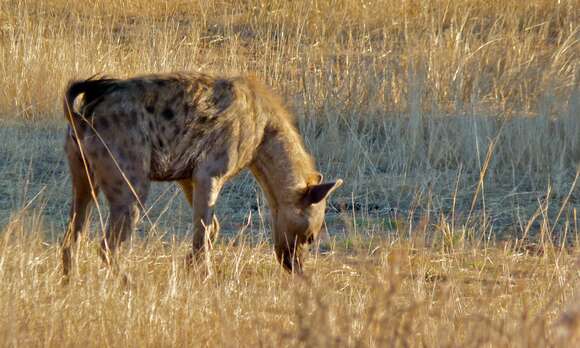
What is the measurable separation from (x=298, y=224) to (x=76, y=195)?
1489 mm

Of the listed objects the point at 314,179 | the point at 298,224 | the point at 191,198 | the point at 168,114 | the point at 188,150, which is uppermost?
the point at 168,114

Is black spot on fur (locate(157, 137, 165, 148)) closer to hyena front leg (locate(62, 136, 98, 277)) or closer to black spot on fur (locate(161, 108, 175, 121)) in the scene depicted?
black spot on fur (locate(161, 108, 175, 121))

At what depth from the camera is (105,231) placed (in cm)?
674

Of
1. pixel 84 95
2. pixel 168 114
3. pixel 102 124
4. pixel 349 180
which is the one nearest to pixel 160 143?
pixel 168 114

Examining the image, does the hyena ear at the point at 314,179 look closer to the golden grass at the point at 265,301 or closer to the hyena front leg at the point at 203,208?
the golden grass at the point at 265,301

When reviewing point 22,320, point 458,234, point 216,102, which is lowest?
point 458,234

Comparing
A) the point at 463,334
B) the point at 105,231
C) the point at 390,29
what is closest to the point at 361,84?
the point at 390,29

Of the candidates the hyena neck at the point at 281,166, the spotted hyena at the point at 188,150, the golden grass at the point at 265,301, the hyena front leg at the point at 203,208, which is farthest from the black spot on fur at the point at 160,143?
the hyena neck at the point at 281,166

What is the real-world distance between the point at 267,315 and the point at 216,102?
5.79 feet

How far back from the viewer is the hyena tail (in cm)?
652

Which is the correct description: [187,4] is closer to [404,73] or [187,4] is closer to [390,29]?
[390,29]

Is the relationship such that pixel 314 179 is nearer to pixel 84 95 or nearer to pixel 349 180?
pixel 84 95

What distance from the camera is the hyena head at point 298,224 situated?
24.8ft

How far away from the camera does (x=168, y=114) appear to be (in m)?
6.99
